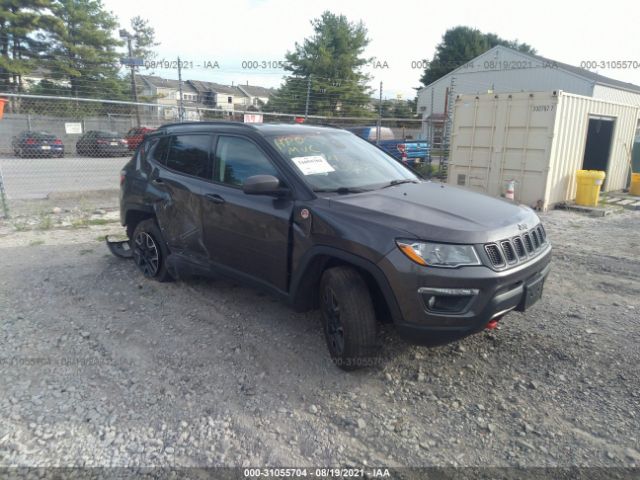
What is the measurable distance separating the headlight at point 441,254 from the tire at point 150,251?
2974 millimetres

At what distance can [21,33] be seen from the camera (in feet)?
92.5

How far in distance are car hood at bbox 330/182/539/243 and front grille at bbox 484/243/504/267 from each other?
45mm

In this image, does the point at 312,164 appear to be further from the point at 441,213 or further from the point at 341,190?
the point at 441,213

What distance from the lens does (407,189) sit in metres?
3.82

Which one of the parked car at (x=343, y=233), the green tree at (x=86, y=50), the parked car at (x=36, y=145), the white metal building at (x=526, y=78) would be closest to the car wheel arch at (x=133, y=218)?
the parked car at (x=343, y=233)

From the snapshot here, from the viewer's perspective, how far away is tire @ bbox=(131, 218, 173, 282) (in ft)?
16.4

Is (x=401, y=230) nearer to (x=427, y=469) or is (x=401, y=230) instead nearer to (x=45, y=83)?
(x=427, y=469)

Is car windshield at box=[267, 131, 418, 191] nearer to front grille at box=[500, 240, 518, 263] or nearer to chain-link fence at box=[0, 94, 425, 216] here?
front grille at box=[500, 240, 518, 263]

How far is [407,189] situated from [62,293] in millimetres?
3763

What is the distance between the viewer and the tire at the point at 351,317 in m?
3.14

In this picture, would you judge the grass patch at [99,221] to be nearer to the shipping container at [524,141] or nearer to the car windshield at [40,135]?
the shipping container at [524,141]

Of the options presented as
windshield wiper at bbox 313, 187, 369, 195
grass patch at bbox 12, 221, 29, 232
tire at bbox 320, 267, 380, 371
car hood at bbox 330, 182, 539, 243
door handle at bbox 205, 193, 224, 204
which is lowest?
grass patch at bbox 12, 221, 29, 232

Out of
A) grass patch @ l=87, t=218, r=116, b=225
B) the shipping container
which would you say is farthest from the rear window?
the shipping container

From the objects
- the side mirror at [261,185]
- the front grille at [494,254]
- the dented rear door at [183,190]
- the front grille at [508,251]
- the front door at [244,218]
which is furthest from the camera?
the dented rear door at [183,190]
